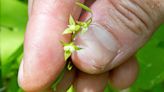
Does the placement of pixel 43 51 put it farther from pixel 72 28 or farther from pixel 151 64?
pixel 151 64

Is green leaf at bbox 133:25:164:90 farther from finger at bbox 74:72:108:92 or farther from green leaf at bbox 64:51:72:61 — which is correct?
green leaf at bbox 64:51:72:61

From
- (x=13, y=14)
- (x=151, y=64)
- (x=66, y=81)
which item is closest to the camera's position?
(x=66, y=81)

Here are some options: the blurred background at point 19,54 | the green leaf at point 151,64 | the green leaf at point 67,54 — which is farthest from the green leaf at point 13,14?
the green leaf at point 67,54

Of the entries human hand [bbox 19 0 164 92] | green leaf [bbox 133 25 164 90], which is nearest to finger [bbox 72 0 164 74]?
human hand [bbox 19 0 164 92]

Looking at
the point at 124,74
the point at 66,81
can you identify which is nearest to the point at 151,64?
the point at 124,74

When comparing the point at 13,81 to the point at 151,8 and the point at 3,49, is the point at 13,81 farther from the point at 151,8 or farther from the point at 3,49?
the point at 151,8

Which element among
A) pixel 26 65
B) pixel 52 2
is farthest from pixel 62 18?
pixel 26 65
